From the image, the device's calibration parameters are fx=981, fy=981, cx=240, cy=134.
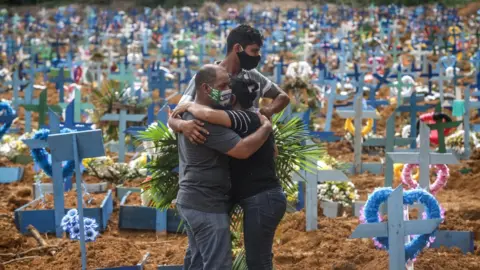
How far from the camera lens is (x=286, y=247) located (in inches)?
319

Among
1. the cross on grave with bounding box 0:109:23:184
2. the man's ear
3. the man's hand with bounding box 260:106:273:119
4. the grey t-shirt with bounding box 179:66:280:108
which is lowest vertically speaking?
the cross on grave with bounding box 0:109:23:184

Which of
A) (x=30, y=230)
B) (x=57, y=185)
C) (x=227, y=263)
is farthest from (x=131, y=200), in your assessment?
(x=227, y=263)

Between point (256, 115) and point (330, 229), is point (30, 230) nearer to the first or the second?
point (330, 229)

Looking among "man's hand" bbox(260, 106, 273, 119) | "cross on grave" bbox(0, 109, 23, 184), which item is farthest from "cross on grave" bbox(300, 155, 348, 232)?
"cross on grave" bbox(0, 109, 23, 184)

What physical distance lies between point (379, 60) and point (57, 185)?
1652cm

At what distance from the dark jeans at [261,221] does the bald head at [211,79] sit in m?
0.62

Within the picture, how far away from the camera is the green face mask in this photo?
16.8 ft

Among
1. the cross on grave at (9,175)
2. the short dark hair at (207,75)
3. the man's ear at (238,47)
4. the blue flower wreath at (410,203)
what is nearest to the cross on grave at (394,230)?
the blue flower wreath at (410,203)

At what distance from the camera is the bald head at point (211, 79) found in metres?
5.09

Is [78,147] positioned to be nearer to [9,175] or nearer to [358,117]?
[9,175]

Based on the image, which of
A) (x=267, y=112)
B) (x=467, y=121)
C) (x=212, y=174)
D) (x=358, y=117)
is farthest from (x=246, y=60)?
(x=467, y=121)

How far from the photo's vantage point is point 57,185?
24.9ft

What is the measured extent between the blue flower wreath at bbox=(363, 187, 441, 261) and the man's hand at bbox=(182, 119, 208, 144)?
158 cm

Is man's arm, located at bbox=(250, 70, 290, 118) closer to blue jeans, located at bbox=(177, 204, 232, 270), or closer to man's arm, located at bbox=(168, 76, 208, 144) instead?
man's arm, located at bbox=(168, 76, 208, 144)
